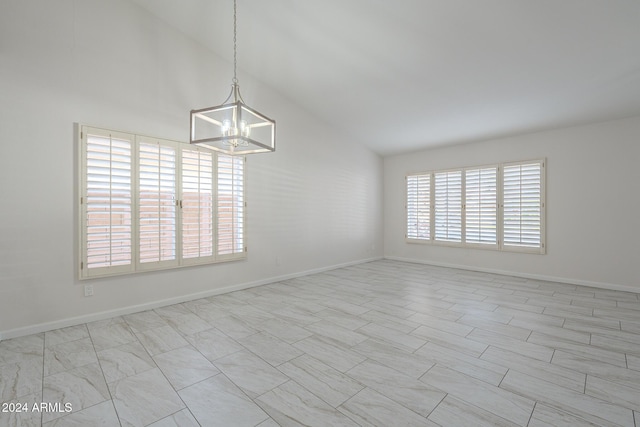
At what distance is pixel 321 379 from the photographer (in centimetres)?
212

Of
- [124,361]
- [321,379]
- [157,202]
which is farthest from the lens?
[157,202]

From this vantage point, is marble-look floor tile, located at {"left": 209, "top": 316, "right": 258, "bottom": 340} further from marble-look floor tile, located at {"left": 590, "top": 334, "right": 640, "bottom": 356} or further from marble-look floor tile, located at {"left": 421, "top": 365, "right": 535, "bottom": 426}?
marble-look floor tile, located at {"left": 590, "top": 334, "right": 640, "bottom": 356}

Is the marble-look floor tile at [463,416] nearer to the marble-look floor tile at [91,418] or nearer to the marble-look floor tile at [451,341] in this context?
the marble-look floor tile at [451,341]

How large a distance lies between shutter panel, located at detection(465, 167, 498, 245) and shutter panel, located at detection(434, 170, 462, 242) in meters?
0.17

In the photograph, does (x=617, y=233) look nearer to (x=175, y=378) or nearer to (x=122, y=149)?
(x=175, y=378)

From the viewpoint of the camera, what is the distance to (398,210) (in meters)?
7.22

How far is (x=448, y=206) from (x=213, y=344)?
546cm

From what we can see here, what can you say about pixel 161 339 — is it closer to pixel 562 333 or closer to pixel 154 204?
pixel 154 204

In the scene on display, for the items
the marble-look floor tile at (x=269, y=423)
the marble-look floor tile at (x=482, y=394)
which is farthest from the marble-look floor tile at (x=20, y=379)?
the marble-look floor tile at (x=482, y=394)

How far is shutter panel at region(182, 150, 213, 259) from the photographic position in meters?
3.97

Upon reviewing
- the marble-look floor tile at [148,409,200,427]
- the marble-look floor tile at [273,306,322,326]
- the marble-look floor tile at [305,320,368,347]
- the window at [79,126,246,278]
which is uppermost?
the window at [79,126,246,278]

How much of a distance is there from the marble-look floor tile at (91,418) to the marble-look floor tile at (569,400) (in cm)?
254

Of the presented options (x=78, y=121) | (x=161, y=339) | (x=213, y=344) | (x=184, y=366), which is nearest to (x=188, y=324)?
(x=161, y=339)

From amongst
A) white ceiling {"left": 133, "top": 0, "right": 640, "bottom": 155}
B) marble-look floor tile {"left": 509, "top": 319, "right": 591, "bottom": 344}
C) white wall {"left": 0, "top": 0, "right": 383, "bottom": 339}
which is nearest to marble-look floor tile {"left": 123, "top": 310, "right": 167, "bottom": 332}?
white wall {"left": 0, "top": 0, "right": 383, "bottom": 339}
